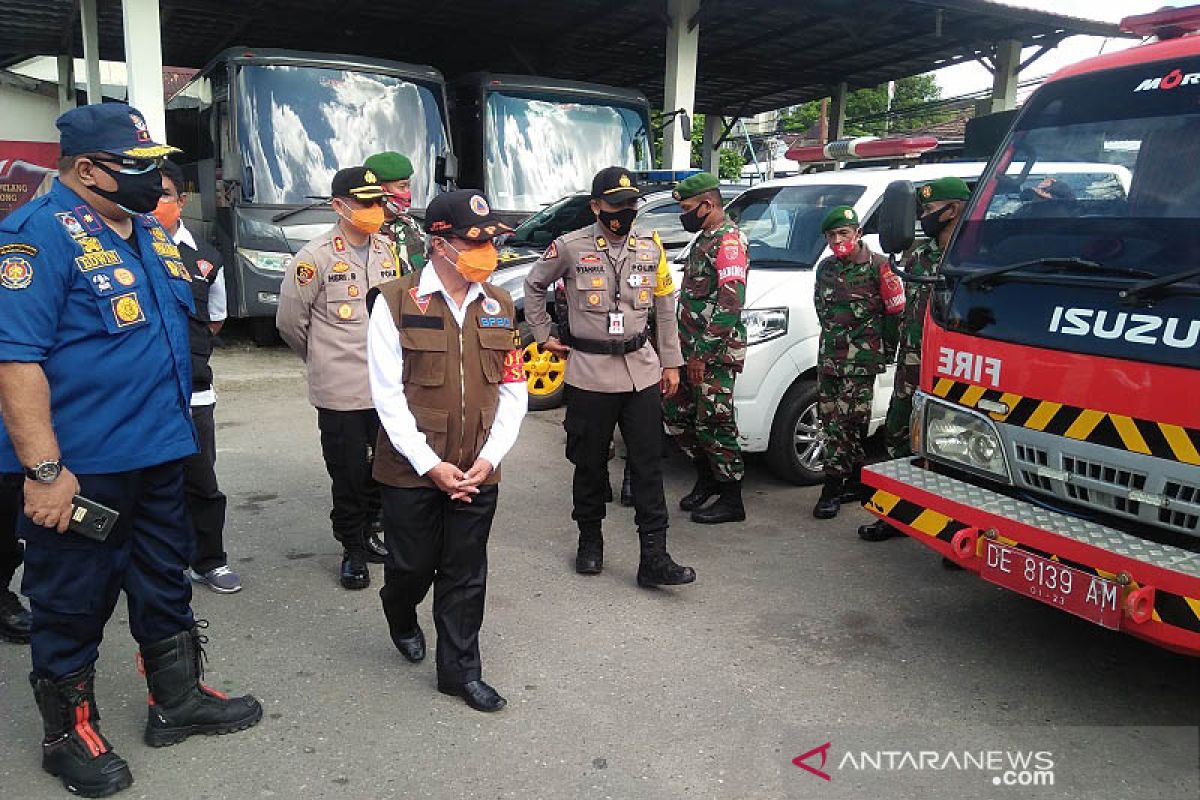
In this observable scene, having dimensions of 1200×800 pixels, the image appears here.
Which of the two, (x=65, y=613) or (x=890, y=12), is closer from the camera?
(x=65, y=613)

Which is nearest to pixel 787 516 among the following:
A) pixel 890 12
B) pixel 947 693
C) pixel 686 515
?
pixel 686 515

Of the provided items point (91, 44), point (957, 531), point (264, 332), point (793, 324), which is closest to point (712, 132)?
point (91, 44)

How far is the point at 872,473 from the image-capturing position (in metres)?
3.65

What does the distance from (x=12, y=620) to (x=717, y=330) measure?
3400mm

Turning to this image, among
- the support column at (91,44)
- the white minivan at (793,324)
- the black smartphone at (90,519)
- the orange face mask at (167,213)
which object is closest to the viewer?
the black smartphone at (90,519)

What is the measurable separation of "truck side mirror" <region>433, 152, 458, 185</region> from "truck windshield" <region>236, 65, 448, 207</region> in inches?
4.0

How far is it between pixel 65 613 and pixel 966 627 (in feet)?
10.6

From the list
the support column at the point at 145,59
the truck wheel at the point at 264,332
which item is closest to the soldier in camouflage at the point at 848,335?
the truck wheel at the point at 264,332

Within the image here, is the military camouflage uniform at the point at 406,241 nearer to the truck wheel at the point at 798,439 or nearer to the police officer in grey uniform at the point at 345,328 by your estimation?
the police officer in grey uniform at the point at 345,328

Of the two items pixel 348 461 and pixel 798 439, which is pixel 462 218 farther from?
pixel 798 439

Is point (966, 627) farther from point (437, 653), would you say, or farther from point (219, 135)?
point (219, 135)

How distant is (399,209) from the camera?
473cm

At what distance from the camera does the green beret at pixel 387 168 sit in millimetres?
4203

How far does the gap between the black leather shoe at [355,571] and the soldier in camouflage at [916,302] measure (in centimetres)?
252
